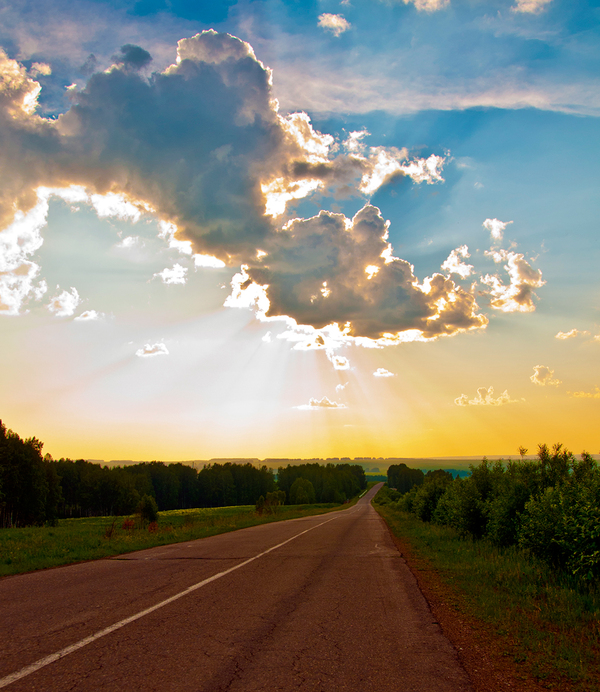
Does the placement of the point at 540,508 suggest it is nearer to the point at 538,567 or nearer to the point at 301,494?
the point at 538,567

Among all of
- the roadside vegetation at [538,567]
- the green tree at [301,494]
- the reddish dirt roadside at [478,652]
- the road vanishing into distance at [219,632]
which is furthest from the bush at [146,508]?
the green tree at [301,494]

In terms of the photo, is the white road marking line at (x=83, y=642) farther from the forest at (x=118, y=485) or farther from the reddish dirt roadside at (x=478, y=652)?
the forest at (x=118, y=485)

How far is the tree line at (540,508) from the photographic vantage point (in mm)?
9352

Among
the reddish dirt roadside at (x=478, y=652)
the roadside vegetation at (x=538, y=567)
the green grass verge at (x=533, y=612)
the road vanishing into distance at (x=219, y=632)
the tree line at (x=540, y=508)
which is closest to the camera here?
the road vanishing into distance at (x=219, y=632)

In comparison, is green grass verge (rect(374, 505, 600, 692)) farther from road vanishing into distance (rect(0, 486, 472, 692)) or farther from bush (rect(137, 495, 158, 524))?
bush (rect(137, 495, 158, 524))

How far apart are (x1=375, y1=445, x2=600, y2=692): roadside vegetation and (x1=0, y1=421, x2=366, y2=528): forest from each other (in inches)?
1690

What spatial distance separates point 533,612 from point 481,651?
2570 mm

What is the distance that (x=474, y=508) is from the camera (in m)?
19.4

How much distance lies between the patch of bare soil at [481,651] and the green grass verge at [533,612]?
0.05 metres

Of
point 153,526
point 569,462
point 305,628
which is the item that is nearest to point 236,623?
point 305,628

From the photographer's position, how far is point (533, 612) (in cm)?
766

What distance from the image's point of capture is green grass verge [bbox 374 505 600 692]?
17.6 feet

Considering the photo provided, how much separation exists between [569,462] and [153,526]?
21.5 metres

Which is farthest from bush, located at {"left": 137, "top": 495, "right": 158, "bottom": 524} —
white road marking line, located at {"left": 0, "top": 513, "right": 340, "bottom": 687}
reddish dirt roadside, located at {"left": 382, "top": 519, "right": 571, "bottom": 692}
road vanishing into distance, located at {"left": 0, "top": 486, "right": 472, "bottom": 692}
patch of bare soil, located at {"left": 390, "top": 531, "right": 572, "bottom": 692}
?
patch of bare soil, located at {"left": 390, "top": 531, "right": 572, "bottom": 692}
